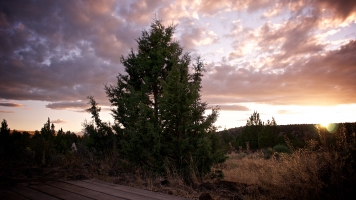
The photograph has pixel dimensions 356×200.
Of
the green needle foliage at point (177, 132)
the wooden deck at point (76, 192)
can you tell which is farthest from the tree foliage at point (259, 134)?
the wooden deck at point (76, 192)

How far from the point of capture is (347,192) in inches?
141

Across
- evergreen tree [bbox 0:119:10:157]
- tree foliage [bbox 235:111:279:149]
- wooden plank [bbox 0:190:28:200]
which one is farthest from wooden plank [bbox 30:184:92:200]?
tree foliage [bbox 235:111:279:149]

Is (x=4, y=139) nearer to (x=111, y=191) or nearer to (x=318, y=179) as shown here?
(x=111, y=191)

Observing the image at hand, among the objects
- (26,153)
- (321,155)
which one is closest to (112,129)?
(26,153)

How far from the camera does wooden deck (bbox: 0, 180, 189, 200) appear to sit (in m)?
3.27

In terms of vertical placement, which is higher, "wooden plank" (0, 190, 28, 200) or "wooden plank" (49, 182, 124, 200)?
"wooden plank" (0, 190, 28, 200)

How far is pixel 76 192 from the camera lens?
349cm

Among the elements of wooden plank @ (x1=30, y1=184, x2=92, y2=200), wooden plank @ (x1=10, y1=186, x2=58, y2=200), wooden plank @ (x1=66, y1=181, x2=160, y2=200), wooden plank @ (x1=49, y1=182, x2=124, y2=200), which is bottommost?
wooden plank @ (x1=66, y1=181, x2=160, y2=200)

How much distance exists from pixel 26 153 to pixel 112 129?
18.7 ft

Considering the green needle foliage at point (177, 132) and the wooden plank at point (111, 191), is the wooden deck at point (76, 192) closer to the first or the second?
the wooden plank at point (111, 191)

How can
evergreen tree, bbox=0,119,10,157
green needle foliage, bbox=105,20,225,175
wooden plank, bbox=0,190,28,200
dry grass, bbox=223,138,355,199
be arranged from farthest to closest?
evergreen tree, bbox=0,119,10,157, green needle foliage, bbox=105,20,225,175, dry grass, bbox=223,138,355,199, wooden plank, bbox=0,190,28,200

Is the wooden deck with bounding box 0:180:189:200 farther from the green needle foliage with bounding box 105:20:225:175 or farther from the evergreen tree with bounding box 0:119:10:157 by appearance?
the evergreen tree with bounding box 0:119:10:157

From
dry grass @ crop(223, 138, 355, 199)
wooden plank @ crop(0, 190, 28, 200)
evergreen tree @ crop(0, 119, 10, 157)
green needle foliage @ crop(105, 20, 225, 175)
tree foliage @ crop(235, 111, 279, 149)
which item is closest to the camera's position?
wooden plank @ crop(0, 190, 28, 200)

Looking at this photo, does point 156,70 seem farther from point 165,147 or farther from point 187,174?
point 187,174
